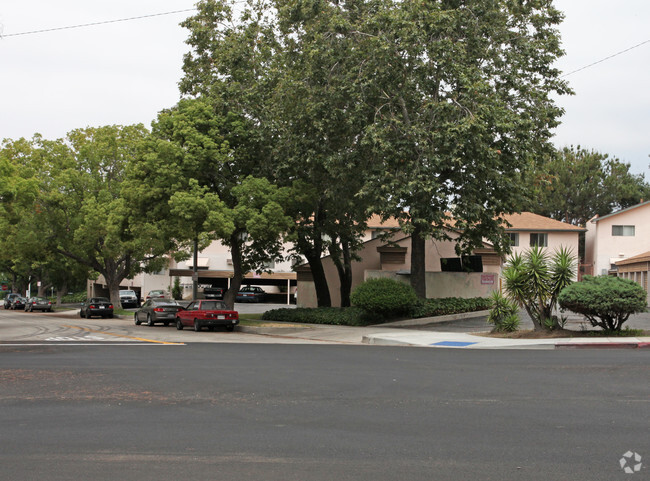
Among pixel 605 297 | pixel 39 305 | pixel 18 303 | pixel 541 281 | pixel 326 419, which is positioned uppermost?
pixel 541 281

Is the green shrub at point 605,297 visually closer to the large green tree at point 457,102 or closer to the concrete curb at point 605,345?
the concrete curb at point 605,345

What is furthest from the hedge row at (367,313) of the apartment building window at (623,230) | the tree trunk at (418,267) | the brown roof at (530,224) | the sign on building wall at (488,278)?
the apartment building window at (623,230)

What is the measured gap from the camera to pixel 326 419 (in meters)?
8.62

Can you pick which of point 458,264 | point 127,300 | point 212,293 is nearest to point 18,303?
point 127,300

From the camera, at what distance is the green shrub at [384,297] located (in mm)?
27391

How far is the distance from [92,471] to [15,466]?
0.81m

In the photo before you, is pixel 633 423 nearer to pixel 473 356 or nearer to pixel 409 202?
pixel 473 356

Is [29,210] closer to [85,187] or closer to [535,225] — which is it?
[85,187]

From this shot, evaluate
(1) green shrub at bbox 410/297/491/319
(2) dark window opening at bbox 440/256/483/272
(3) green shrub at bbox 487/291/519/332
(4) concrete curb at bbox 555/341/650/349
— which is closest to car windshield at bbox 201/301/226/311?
(1) green shrub at bbox 410/297/491/319

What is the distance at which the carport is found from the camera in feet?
212

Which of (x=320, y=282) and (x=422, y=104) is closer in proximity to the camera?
(x=422, y=104)

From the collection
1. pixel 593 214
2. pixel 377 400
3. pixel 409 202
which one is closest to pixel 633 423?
pixel 377 400

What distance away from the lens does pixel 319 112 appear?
27.6 m

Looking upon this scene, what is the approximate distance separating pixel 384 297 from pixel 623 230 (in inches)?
1321
